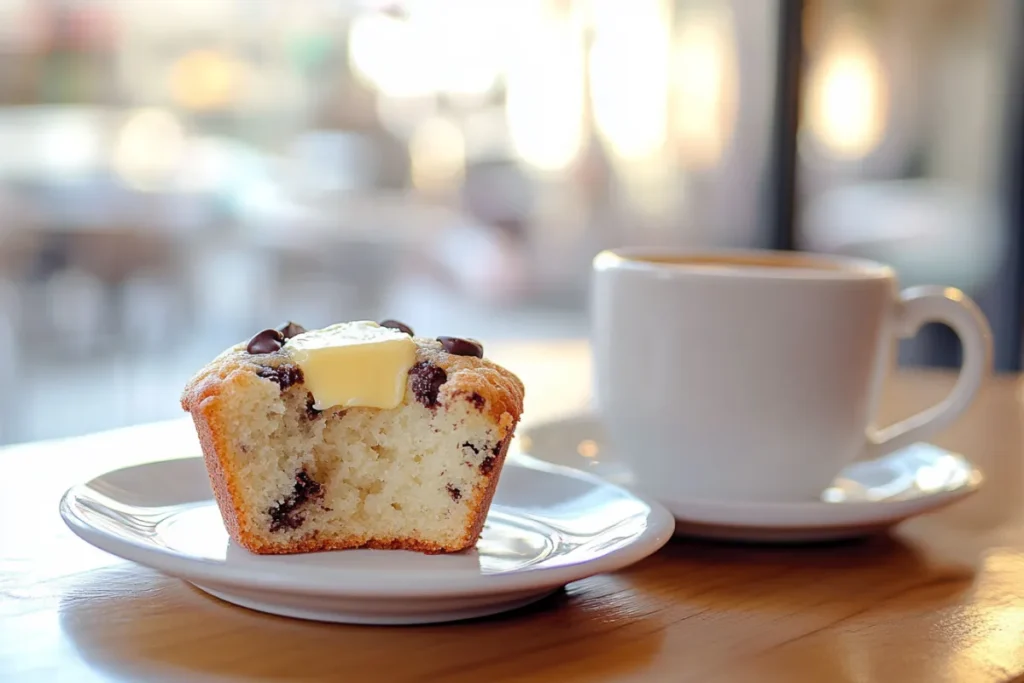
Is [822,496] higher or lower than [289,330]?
lower

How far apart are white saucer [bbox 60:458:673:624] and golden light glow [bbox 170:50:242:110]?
4.24 meters

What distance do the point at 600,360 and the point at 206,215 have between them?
3856 mm

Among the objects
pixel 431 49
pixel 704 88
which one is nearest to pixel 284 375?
pixel 704 88

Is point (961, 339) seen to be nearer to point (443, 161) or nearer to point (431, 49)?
point (431, 49)

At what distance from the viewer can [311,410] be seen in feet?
2.50

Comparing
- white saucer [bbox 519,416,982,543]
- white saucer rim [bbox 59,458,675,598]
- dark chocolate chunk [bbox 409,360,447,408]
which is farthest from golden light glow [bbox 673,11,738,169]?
white saucer rim [bbox 59,458,675,598]

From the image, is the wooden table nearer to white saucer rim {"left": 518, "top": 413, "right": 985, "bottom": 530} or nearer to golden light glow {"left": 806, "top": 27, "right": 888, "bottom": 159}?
white saucer rim {"left": 518, "top": 413, "right": 985, "bottom": 530}

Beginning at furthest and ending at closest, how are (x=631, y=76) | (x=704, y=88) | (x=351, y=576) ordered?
(x=631, y=76)
(x=704, y=88)
(x=351, y=576)

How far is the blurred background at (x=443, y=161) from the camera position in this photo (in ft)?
11.7

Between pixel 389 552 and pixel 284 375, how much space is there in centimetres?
13

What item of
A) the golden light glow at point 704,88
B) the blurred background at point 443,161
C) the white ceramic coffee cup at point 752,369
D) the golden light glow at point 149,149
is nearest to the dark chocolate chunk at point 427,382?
the white ceramic coffee cup at point 752,369

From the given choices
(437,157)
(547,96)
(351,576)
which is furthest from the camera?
(437,157)

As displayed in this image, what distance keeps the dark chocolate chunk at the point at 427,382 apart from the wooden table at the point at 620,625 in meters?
0.15

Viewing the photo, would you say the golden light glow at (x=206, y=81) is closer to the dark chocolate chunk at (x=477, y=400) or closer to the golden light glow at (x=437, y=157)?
the golden light glow at (x=437, y=157)
